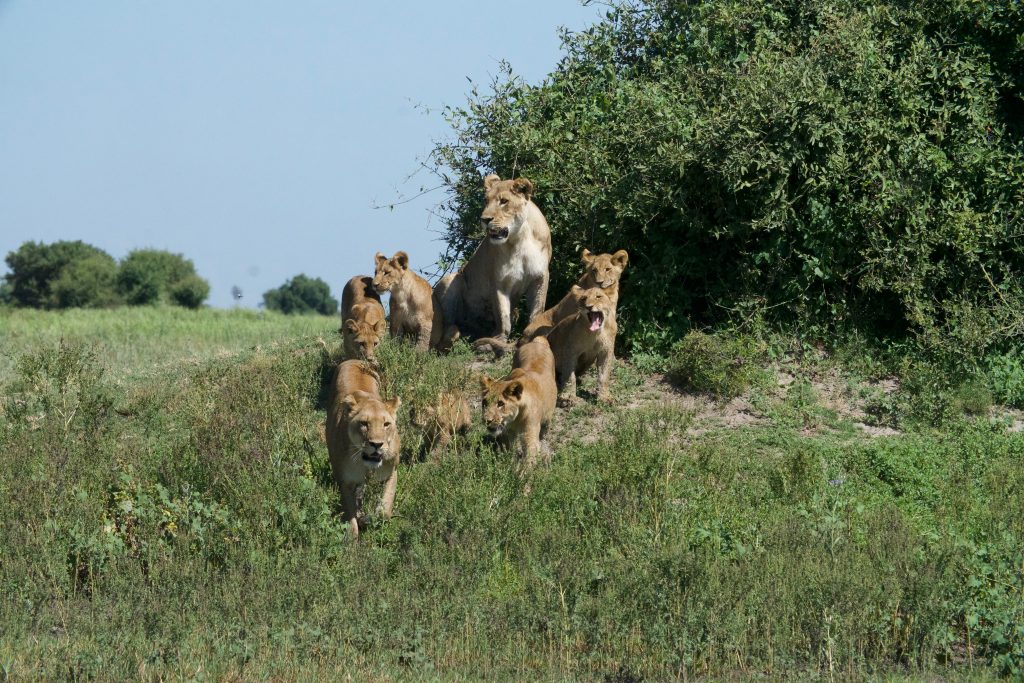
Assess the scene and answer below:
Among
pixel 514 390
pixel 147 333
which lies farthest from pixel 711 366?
pixel 147 333

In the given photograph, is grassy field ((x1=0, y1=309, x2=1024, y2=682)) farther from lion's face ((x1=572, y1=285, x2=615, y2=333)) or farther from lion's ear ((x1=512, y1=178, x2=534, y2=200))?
lion's ear ((x1=512, y1=178, x2=534, y2=200))

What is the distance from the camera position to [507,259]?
12.6m

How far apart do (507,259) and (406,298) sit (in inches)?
40.5

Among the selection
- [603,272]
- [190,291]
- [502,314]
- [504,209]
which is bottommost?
[502,314]

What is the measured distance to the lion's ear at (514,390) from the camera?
979 centimetres

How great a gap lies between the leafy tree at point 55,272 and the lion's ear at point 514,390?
147 feet

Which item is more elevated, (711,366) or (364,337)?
(364,337)

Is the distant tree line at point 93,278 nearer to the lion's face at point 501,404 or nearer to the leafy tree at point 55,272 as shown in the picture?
the leafy tree at point 55,272

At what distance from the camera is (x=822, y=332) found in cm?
1284

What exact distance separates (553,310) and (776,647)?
5493mm

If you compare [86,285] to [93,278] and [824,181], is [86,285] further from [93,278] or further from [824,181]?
[824,181]

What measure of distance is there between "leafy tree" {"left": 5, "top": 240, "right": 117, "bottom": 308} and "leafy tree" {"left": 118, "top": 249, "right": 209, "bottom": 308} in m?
0.69

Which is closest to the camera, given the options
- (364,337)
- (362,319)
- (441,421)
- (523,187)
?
(441,421)

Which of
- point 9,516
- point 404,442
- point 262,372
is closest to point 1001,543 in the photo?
point 404,442
